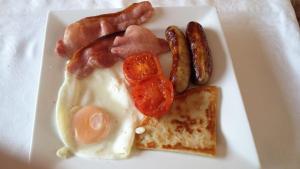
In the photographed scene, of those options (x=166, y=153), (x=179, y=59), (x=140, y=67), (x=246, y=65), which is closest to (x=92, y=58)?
(x=140, y=67)

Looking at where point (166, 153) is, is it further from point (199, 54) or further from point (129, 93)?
point (199, 54)

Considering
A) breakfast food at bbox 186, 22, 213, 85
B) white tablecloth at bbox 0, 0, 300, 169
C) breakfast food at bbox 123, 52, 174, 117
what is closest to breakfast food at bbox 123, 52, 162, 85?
breakfast food at bbox 123, 52, 174, 117

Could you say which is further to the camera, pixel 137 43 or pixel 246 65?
pixel 246 65

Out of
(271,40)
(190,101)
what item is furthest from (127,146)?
(271,40)

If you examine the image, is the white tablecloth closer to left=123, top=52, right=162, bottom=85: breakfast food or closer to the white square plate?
the white square plate

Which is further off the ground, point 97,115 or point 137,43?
point 137,43

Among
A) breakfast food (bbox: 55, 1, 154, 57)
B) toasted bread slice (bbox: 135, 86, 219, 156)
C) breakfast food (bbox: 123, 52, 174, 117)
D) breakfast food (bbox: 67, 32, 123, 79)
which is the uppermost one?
breakfast food (bbox: 55, 1, 154, 57)

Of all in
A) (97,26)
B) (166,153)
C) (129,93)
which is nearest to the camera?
(166,153)

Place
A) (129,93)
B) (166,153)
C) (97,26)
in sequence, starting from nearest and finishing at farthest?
(166,153) < (129,93) < (97,26)
